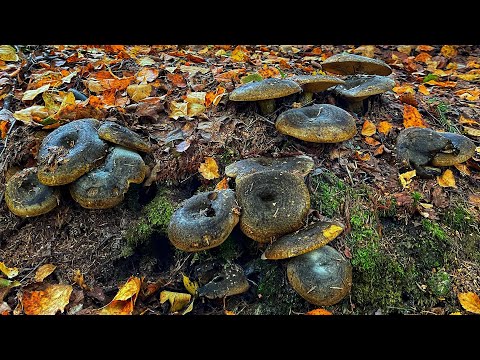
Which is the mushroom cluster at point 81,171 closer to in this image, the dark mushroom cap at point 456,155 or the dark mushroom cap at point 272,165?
the dark mushroom cap at point 272,165

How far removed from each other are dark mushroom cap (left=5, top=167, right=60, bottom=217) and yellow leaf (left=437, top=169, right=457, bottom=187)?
430 centimetres

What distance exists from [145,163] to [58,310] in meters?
1.81

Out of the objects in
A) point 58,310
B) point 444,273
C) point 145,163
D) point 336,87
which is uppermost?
point 336,87

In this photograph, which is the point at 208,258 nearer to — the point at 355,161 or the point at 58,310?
the point at 58,310

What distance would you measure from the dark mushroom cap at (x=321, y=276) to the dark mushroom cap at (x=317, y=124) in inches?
49.2

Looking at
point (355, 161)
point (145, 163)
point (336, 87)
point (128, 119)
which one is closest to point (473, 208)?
point (355, 161)

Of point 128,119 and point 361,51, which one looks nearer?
point 128,119

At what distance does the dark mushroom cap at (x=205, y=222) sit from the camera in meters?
3.68

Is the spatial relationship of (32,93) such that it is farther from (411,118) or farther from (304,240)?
(411,118)

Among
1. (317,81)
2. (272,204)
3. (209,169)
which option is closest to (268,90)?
(317,81)

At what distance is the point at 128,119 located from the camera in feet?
16.9

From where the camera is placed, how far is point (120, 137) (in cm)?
441

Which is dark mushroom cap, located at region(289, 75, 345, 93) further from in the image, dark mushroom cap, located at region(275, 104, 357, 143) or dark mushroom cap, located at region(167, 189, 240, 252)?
dark mushroom cap, located at region(167, 189, 240, 252)

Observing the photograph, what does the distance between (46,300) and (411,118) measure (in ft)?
15.9
